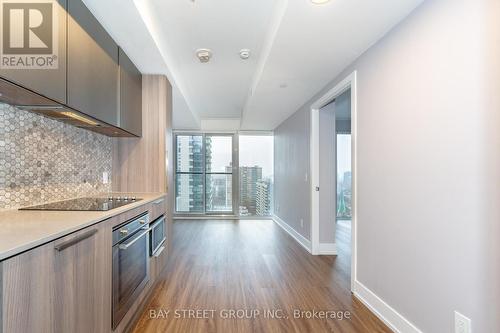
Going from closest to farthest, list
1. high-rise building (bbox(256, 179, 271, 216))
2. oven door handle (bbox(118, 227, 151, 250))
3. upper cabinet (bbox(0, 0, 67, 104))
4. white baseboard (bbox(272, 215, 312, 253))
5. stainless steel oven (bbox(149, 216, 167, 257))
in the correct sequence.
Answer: upper cabinet (bbox(0, 0, 67, 104)) → oven door handle (bbox(118, 227, 151, 250)) → stainless steel oven (bbox(149, 216, 167, 257)) → white baseboard (bbox(272, 215, 312, 253)) → high-rise building (bbox(256, 179, 271, 216))

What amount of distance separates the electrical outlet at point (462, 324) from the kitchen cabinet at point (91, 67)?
2.56 metres

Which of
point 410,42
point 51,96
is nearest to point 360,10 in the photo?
point 410,42

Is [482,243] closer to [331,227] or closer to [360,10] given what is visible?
Answer: [360,10]

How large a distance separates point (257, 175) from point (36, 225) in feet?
18.5

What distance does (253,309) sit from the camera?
7.25 ft

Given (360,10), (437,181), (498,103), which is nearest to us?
(498,103)

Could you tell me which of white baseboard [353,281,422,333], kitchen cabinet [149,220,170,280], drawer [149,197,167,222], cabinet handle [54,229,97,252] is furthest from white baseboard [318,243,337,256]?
cabinet handle [54,229,97,252]

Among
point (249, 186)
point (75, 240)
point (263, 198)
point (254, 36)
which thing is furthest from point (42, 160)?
point (263, 198)

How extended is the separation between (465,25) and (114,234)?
234cm

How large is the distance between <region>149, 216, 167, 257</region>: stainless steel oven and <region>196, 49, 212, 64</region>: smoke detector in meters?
1.80

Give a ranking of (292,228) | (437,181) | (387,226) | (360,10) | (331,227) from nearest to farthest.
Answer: (437,181) < (360,10) < (387,226) < (331,227) < (292,228)

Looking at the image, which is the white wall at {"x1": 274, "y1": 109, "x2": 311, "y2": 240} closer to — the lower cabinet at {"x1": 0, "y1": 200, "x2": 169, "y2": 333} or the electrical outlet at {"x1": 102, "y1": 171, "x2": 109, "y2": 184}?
the electrical outlet at {"x1": 102, "y1": 171, "x2": 109, "y2": 184}

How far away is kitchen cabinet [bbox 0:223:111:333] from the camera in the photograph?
0.88m

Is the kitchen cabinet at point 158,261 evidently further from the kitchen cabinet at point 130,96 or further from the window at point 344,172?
the window at point 344,172
